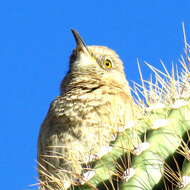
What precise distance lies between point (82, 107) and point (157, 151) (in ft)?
9.16

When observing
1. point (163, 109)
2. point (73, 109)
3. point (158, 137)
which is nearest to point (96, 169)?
point (158, 137)

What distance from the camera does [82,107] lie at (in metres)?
5.11

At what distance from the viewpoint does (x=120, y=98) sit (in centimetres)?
533

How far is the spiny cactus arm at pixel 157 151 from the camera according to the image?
86.6 inches

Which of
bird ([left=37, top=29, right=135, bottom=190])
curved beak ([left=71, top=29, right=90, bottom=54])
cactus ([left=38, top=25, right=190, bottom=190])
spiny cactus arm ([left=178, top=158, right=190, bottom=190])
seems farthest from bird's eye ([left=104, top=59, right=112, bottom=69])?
spiny cactus arm ([left=178, top=158, right=190, bottom=190])

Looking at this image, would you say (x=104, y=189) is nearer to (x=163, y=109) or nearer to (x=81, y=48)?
(x=163, y=109)

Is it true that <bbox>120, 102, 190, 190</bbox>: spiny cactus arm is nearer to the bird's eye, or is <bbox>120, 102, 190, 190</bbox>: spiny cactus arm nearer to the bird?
the bird

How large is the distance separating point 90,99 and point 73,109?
9.1 inches

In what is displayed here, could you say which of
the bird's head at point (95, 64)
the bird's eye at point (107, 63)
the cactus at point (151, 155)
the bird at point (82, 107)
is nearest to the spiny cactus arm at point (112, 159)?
the cactus at point (151, 155)

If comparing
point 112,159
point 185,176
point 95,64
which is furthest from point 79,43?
point 185,176

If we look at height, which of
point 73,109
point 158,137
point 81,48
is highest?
point 81,48

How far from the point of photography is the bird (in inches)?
185

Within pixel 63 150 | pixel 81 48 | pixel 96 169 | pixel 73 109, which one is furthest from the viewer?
pixel 81 48

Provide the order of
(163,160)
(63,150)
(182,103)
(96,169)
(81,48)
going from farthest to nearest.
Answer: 1. (81,48)
2. (63,150)
3. (182,103)
4. (96,169)
5. (163,160)
